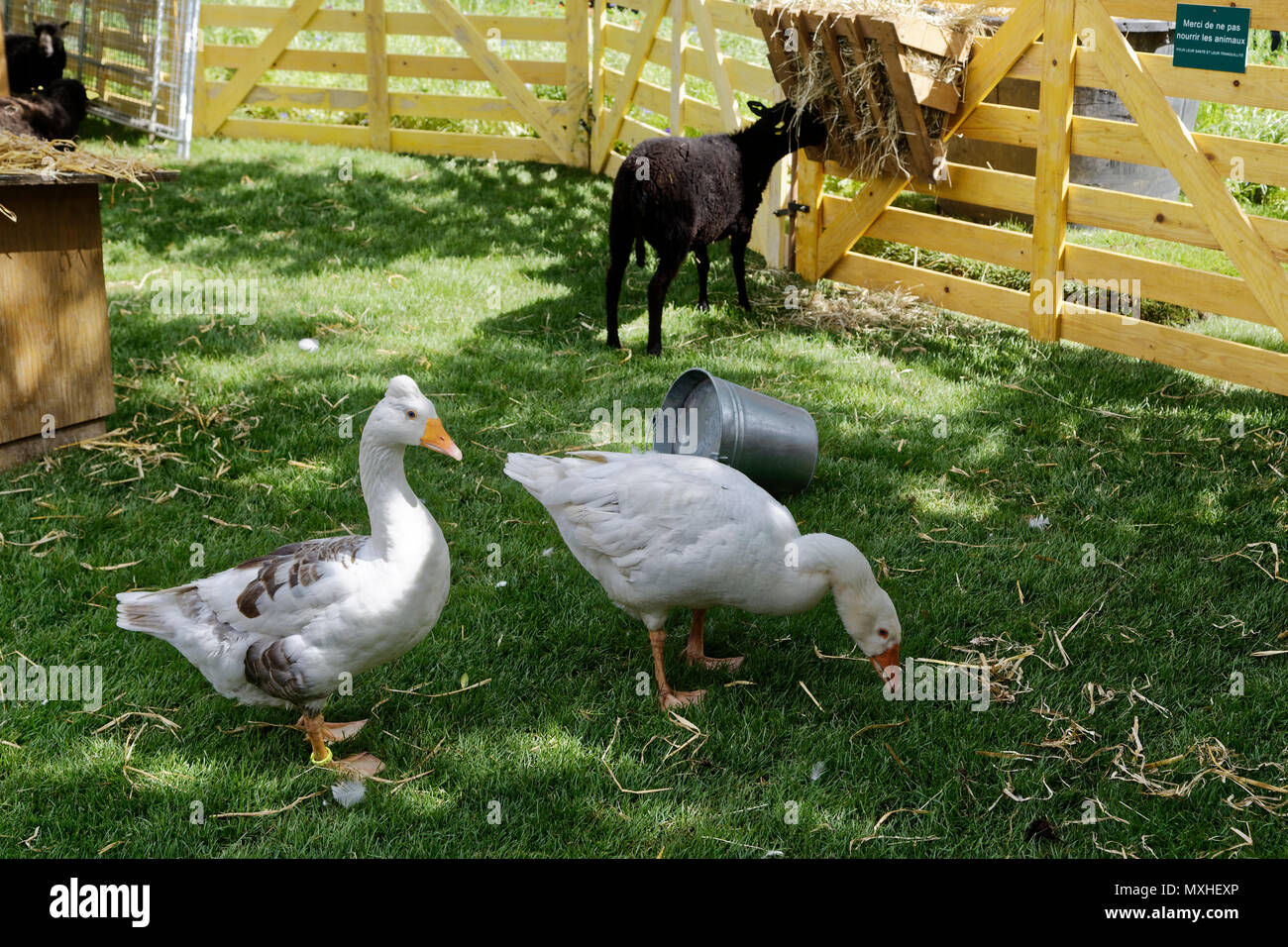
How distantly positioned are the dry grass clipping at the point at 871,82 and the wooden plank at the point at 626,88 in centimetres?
316

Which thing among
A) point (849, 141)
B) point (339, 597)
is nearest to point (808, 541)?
point (339, 597)

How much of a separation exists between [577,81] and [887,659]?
32.9ft

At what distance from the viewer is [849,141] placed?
27.3 feet

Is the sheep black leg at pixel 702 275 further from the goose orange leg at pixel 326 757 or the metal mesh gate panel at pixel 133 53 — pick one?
the metal mesh gate panel at pixel 133 53

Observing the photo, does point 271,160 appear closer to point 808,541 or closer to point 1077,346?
point 1077,346

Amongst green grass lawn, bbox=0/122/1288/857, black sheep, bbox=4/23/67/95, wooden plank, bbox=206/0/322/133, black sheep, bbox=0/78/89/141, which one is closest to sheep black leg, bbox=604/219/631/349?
green grass lawn, bbox=0/122/1288/857

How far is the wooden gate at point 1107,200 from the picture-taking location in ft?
21.5

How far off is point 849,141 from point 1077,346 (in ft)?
7.64

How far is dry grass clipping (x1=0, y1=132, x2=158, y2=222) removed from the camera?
205 inches

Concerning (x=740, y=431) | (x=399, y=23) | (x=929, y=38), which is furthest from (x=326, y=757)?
(x=399, y=23)

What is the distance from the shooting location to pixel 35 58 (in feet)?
38.6

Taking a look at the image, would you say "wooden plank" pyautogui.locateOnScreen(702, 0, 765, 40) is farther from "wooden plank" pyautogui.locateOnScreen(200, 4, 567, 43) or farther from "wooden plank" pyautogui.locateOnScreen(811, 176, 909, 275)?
"wooden plank" pyautogui.locateOnScreen(200, 4, 567, 43)

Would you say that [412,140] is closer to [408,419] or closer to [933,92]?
[933,92]

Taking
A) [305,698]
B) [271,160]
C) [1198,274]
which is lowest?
[305,698]
